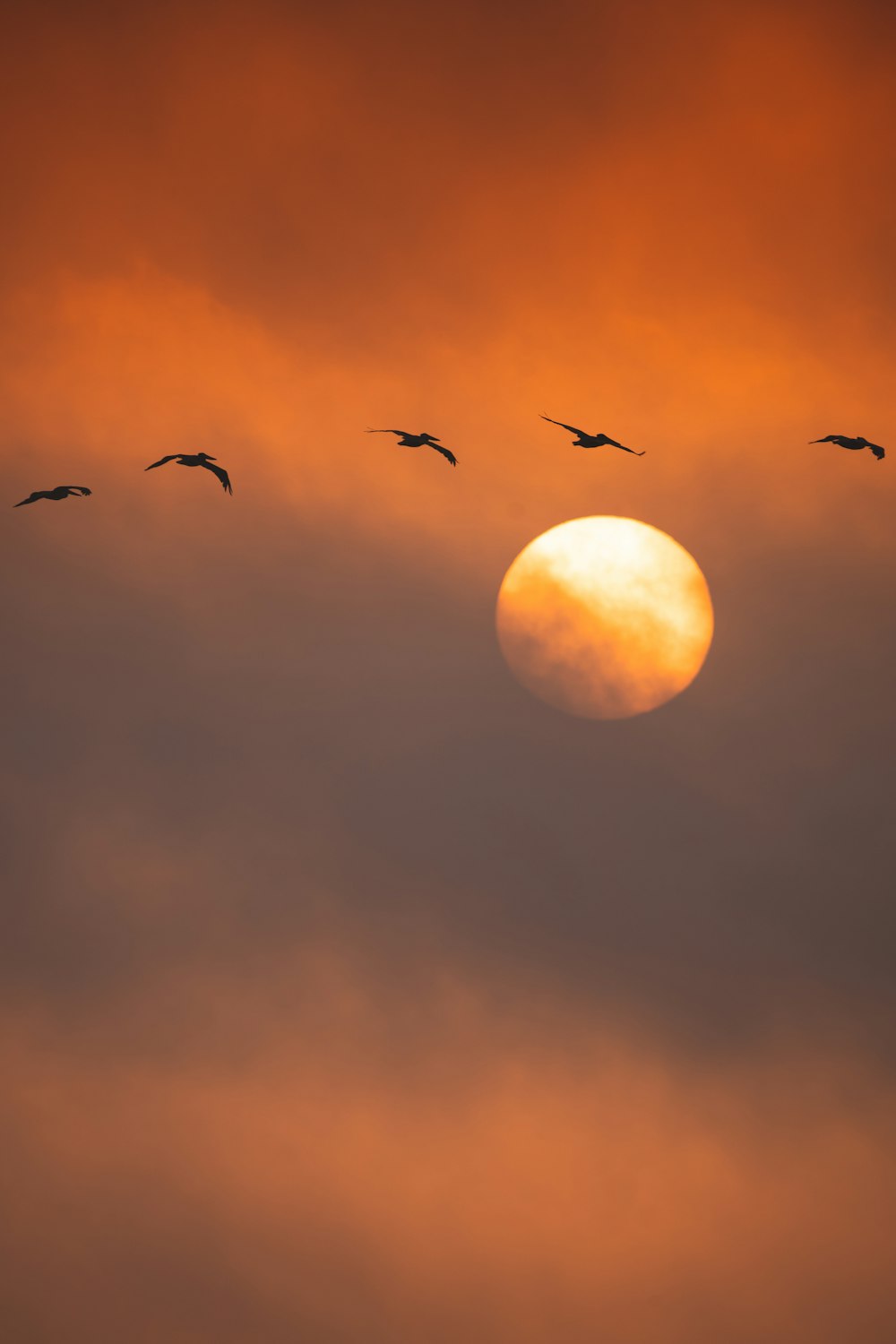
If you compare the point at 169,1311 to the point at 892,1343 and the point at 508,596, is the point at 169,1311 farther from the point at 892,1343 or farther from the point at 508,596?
the point at 508,596

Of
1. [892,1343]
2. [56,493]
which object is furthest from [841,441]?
[892,1343]

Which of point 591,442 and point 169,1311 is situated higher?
point 591,442

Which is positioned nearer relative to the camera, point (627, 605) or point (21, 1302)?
point (627, 605)

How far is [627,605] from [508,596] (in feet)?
40.6

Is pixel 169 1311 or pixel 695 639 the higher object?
pixel 695 639

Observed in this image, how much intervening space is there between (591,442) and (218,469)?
16.6 meters

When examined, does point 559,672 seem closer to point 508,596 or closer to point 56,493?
point 508,596

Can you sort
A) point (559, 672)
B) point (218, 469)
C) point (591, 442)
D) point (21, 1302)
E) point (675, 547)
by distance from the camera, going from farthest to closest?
1. point (21, 1302)
2. point (559, 672)
3. point (675, 547)
4. point (591, 442)
5. point (218, 469)

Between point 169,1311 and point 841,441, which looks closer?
point 841,441

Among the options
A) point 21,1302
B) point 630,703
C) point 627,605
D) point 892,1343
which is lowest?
point 21,1302

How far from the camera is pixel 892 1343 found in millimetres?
199000

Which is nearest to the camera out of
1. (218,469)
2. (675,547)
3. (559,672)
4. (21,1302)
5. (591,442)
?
(218,469)

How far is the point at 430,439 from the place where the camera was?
60625 mm

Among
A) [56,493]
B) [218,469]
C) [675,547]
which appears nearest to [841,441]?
[218,469]
